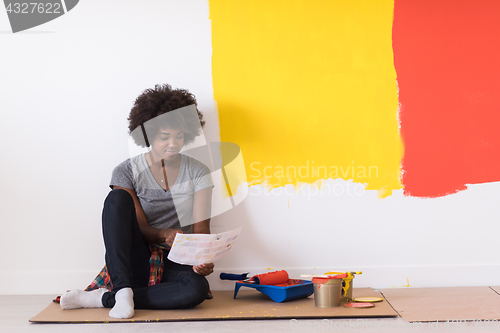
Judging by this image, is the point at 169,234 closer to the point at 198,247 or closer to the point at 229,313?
the point at 198,247

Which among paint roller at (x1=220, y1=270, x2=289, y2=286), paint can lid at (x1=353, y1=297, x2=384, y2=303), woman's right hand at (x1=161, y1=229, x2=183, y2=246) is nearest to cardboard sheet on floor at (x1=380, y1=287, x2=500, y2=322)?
paint can lid at (x1=353, y1=297, x2=384, y2=303)

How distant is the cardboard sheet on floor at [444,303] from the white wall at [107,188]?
A: 0.43 feet

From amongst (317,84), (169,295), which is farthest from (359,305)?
(317,84)

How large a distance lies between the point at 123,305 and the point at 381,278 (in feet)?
3.83

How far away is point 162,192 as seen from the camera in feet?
5.82

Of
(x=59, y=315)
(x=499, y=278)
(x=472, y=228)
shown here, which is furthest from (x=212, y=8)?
(x=499, y=278)

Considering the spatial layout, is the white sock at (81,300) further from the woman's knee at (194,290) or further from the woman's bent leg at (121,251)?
the woman's knee at (194,290)

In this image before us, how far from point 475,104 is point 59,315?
1.98 meters

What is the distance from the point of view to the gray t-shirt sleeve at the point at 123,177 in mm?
1757

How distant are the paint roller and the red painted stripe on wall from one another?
2.40 feet

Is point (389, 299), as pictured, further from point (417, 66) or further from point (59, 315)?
point (59, 315)

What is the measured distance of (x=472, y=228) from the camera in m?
→ 1.98

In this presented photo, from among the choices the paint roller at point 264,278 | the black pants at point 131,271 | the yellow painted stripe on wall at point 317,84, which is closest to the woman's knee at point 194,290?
the black pants at point 131,271

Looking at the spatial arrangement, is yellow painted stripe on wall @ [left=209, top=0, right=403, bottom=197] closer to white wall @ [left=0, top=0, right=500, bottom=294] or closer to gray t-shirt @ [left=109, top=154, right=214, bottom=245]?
white wall @ [left=0, top=0, right=500, bottom=294]
